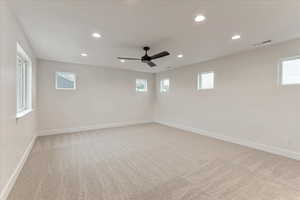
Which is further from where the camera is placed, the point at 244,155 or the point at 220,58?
the point at 220,58

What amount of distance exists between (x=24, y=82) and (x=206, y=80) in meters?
5.48

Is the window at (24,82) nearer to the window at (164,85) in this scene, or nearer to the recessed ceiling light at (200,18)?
the recessed ceiling light at (200,18)

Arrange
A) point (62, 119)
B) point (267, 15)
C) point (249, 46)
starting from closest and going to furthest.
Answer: point (267, 15) → point (249, 46) → point (62, 119)

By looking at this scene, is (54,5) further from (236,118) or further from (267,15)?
(236,118)

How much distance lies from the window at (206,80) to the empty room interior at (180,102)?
0.13 feet

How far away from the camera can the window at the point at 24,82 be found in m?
3.11

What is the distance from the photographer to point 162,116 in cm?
714

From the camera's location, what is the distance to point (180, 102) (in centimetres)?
611

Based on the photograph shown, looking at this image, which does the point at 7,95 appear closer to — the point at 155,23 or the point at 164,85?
the point at 155,23

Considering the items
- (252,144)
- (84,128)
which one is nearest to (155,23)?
(252,144)

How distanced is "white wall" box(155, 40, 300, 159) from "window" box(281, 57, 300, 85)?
0.39ft

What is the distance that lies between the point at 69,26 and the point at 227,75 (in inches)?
172

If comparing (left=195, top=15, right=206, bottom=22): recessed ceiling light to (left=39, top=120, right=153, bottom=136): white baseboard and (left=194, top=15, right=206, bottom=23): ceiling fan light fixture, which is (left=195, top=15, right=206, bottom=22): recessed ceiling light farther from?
(left=39, top=120, right=153, bottom=136): white baseboard

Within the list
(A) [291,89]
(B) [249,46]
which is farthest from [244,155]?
(B) [249,46]
